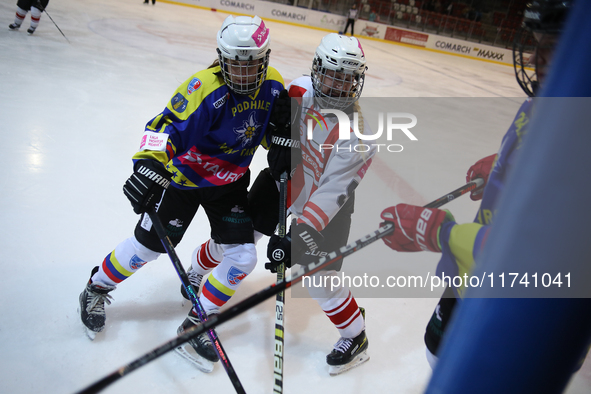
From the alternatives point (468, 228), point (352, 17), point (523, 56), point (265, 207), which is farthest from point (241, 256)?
point (352, 17)

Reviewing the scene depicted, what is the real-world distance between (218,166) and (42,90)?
9.14 ft

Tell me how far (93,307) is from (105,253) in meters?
0.46

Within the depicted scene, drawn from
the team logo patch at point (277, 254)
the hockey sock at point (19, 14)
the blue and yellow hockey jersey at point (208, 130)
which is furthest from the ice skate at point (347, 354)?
the hockey sock at point (19, 14)

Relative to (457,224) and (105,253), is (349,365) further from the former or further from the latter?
(105,253)

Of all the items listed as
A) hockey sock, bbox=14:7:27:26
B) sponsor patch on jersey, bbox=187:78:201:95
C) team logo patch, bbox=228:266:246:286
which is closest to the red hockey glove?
team logo patch, bbox=228:266:246:286

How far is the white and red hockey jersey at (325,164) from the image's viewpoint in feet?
4.58

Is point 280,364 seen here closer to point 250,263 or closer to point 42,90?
point 250,263

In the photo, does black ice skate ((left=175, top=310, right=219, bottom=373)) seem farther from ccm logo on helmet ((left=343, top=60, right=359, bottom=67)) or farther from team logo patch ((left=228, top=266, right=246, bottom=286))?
ccm logo on helmet ((left=343, top=60, right=359, bottom=67))

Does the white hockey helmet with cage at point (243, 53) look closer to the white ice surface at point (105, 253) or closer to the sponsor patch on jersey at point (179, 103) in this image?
the sponsor patch on jersey at point (179, 103)

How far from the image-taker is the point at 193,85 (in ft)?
4.64

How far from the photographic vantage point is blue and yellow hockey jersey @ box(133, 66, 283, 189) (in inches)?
55.1

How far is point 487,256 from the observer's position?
28 centimetres

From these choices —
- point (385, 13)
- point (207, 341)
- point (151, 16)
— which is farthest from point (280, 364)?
point (385, 13)

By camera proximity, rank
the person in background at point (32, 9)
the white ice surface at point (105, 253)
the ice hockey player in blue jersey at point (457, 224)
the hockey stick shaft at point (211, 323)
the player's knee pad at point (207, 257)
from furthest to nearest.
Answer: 1. the person in background at point (32, 9)
2. the player's knee pad at point (207, 257)
3. the white ice surface at point (105, 253)
4. the hockey stick shaft at point (211, 323)
5. the ice hockey player in blue jersey at point (457, 224)
